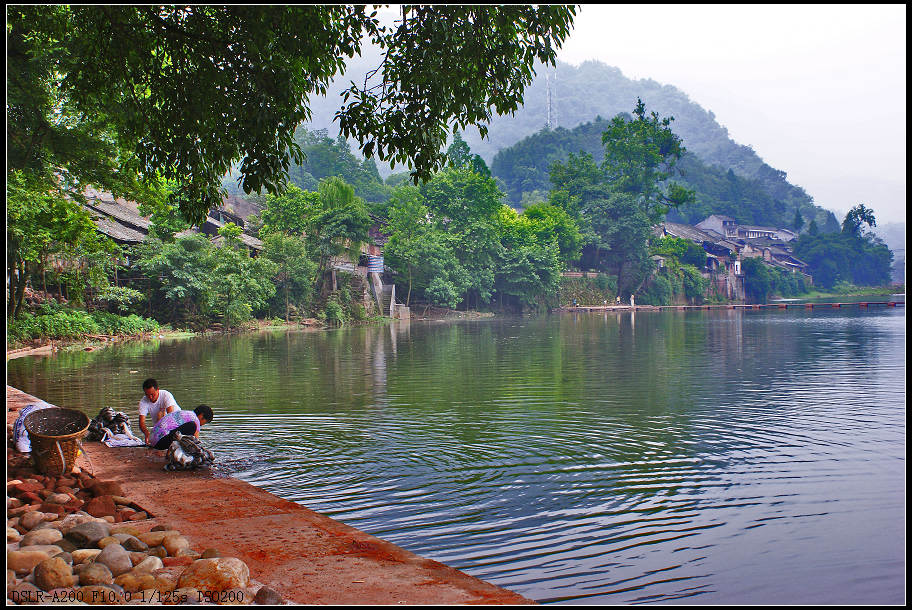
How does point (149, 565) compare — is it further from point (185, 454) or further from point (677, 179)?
point (677, 179)

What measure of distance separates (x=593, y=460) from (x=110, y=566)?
19.5 feet

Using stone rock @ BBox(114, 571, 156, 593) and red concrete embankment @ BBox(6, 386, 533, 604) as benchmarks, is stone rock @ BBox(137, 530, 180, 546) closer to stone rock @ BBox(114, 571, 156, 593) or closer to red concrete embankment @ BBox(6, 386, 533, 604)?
red concrete embankment @ BBox(6, 386, 533, 604)

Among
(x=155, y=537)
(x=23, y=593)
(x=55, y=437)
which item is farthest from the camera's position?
(x=55, y=437)

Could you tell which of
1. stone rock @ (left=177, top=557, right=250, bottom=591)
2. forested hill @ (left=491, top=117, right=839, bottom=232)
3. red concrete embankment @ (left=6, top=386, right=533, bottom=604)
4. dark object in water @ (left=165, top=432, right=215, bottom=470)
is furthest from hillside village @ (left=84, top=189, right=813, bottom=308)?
stone rock @ (left=177, top=557, right=250, bottom=591)

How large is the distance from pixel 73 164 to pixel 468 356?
1221 centimetres

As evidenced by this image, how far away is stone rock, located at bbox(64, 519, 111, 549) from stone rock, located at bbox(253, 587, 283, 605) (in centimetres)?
161

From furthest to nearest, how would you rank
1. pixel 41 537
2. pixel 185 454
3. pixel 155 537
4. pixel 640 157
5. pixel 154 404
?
pixel 640 157 < pixel 154 404 < pixel 185 454 < pixel 155 537 < pixel 41 537

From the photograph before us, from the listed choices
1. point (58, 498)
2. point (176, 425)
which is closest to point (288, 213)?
point (176, 425)

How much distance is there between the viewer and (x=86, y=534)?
546 centimetres

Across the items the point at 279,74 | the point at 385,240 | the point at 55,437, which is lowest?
the point at 55,437

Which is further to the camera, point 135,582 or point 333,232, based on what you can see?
point 333,232

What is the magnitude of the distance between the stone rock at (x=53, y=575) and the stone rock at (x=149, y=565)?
15.1 inches

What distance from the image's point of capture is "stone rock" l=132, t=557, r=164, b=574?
4.91 metres

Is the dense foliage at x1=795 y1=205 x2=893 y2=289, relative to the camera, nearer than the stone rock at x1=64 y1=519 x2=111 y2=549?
No
